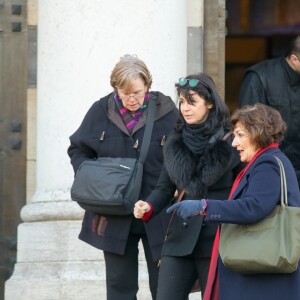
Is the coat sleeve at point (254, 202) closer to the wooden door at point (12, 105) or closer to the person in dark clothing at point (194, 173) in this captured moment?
the person in dark clothing at point (194, 173)

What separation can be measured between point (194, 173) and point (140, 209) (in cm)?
33

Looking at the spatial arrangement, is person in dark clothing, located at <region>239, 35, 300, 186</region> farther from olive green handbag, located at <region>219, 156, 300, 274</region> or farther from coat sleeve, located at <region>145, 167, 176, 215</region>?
olive green handbag, located at <region>219, 156, 300, 274</region>

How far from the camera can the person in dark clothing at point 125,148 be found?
21.8ft

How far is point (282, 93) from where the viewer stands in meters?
8.40

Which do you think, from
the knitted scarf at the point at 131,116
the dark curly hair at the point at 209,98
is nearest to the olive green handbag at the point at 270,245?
the dark curly hair at the point at 209,98

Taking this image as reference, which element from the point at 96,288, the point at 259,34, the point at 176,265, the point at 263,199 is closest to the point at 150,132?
the point at 176,265

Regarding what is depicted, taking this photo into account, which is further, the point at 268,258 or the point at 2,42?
the point at 2,42

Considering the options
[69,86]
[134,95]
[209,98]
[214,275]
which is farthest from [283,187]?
[69,86]

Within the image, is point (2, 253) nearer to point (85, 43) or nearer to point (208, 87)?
point (85, 43)

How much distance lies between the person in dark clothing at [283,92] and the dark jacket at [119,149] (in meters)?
1.62

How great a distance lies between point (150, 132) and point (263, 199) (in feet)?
3.99

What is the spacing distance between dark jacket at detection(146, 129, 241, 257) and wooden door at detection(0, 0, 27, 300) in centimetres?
313

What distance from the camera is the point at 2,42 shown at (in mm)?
9391

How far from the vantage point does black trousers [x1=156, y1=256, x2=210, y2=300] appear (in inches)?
248
